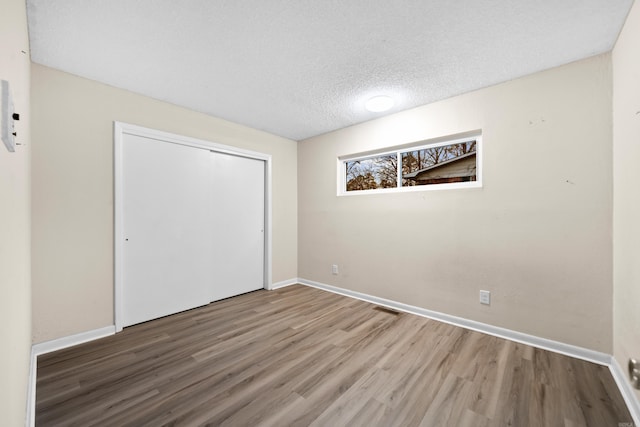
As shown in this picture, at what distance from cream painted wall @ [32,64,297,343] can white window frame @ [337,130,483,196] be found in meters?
2.52

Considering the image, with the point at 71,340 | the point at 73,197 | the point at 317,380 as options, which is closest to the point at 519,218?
the point at 317,380

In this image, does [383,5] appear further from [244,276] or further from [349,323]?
[244,276]

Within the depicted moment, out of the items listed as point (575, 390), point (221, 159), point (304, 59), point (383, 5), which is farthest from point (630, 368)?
point (221, 159)

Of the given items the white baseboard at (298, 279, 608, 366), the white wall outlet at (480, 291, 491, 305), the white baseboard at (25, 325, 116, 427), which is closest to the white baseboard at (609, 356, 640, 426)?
the white baseboard at (298, 279, 608, 366)

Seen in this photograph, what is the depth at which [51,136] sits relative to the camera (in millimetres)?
2201

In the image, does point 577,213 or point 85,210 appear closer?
point 577,213

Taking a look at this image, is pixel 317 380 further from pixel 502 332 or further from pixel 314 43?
pixel 314 43

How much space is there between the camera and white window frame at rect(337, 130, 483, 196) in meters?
2.67

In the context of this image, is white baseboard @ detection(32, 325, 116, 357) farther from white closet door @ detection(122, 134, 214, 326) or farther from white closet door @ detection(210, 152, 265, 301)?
white closet door @ detection(210, 152, 265, 301)

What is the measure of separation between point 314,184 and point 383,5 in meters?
2.73

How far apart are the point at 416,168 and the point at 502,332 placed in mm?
1907

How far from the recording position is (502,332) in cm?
244

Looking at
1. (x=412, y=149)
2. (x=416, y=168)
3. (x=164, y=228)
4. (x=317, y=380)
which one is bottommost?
(x=317, y=380)

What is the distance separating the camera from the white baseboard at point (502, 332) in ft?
6.70
